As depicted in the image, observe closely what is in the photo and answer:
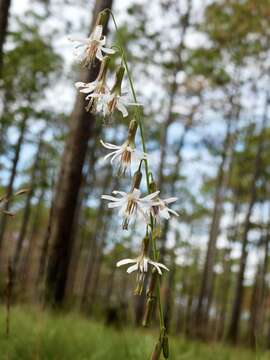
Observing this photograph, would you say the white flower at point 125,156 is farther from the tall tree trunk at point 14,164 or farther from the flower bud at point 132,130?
the tall tree trunk at point 14,164

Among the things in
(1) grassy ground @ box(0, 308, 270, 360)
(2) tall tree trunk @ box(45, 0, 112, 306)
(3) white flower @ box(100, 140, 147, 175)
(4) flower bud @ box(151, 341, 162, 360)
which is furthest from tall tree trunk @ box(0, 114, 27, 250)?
(1) grassy ground @ box(0, 308, 270, 360)

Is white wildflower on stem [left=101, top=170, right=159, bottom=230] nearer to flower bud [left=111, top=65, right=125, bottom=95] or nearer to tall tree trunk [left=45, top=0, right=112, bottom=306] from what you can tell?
flower bud [left=111, top=65, right=125, bottom=95]

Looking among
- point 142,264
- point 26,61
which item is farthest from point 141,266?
point 26,61

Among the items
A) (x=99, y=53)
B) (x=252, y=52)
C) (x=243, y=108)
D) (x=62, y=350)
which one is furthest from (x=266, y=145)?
(x=99, y=53)

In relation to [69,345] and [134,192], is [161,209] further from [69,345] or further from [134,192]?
[69,345]

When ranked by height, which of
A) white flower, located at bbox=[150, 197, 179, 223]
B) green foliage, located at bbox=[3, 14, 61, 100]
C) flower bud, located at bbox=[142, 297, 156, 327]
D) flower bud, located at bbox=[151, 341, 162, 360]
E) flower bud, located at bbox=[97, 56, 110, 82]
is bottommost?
flower bud, located at bbox=[151, 341, 162, 360]

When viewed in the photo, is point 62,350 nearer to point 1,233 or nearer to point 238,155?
point 1,233

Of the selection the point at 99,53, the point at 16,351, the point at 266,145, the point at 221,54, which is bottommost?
the point at 16,351
